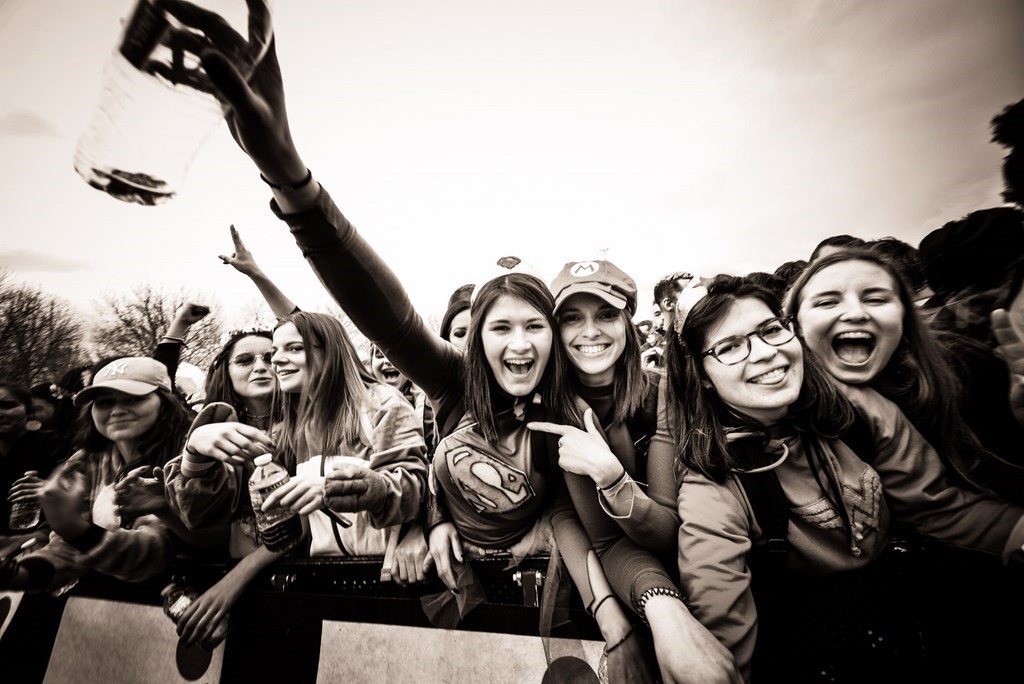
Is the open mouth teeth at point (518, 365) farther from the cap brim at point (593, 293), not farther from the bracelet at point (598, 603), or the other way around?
the bracelet at point (598, 603)

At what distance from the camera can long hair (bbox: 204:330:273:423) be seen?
Answer: 9.83 feet

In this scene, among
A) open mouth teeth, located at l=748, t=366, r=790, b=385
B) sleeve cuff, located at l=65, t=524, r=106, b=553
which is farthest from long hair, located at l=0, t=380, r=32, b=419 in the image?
open mouth teeth, located at l=748, t=366, r=790, b=385

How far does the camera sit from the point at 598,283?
1.87 meters

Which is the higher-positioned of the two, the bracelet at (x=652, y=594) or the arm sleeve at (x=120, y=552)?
the bracelet at (x=652, y=594)

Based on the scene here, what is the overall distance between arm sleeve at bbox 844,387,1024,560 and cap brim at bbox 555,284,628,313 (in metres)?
1.06

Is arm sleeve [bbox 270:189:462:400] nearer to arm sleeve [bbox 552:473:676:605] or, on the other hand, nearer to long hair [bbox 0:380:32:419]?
arm sleeve [bbox 552:473:676:605]

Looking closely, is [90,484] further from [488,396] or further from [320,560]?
[488,396]

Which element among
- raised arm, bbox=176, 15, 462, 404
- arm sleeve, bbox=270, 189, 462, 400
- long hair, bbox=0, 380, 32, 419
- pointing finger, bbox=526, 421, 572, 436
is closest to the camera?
raised arm, bbox=176, 15, 462, 404

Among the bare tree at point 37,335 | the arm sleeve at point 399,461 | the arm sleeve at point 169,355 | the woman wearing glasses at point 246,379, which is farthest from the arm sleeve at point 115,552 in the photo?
the bare tree at point 37,335

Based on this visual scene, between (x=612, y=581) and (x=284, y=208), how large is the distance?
1929 millimetres

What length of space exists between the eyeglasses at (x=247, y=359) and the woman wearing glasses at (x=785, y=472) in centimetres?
303

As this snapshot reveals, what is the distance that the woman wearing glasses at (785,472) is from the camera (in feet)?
4.38

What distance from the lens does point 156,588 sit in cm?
233

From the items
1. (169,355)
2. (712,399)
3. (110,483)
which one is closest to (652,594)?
(712,399)
